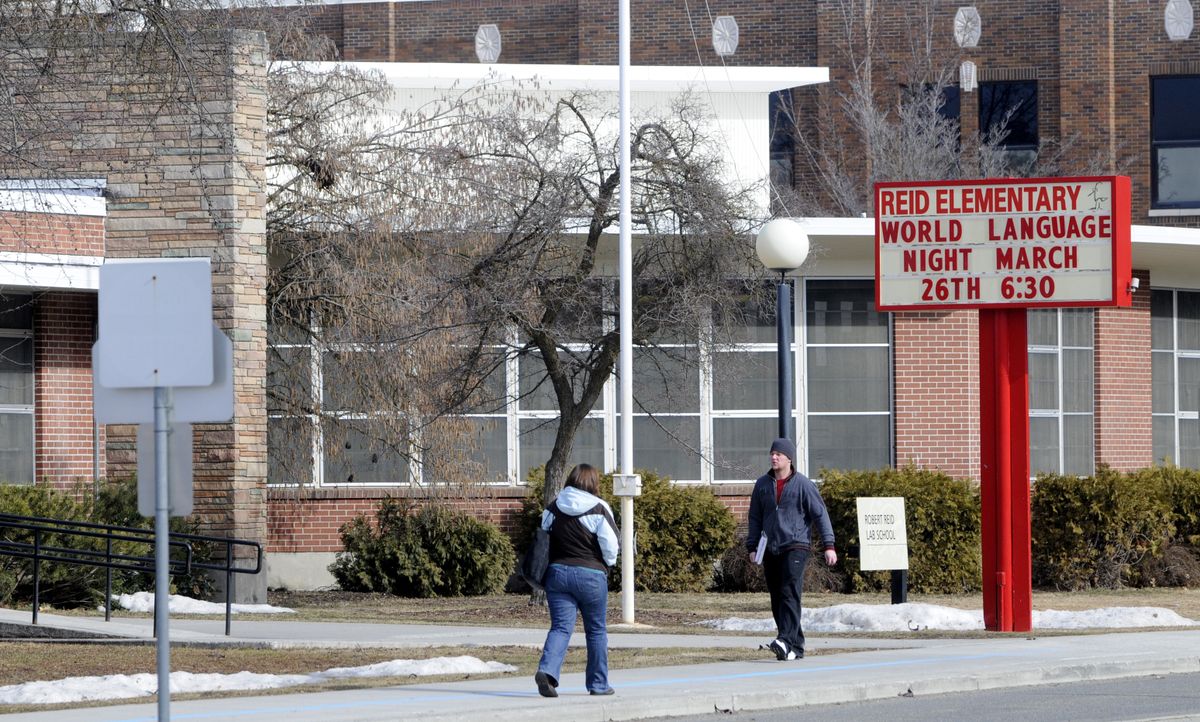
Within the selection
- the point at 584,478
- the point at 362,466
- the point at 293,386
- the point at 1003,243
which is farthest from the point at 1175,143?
the point at 584,478

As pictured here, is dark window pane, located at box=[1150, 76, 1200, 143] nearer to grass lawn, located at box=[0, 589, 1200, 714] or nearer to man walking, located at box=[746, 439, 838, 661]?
grass lawn, located at box=[0, 589, 1200, 714]

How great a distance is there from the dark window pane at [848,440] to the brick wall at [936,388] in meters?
0.29

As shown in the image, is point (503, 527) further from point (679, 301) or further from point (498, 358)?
point (679, 301)

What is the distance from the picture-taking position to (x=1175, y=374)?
28.1m

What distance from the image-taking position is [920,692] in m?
13.0

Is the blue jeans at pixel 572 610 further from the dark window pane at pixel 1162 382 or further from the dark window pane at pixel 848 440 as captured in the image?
the dark window pane at pixel 1162 382

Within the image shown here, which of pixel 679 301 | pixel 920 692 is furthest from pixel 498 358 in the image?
pixel 920 692

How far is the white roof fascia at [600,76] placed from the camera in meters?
30.2

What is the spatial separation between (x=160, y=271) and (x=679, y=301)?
11271 millimetres

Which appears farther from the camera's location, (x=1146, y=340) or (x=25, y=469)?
(x=1146, y=340)

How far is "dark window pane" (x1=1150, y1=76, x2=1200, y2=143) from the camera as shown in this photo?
4294 centimetres

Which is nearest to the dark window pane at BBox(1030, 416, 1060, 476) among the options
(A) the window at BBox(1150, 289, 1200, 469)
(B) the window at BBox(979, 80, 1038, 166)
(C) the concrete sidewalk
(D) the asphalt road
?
(A) the window at BBox(1150, 289, 1200, 469)

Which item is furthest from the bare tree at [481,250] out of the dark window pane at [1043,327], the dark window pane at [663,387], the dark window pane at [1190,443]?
the dark window pane at [1190,443]

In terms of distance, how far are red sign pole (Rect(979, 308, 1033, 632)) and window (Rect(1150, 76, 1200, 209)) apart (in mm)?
27198
